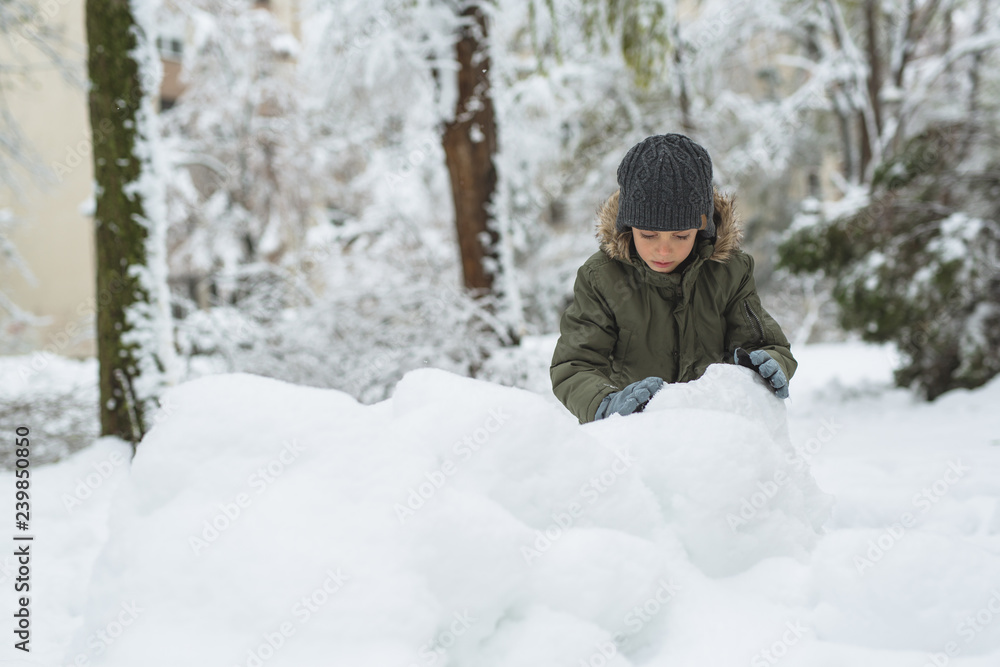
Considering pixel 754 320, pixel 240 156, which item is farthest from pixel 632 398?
pixel 240 156

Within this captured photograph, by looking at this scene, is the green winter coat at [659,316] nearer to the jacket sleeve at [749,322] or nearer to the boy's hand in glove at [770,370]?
the jacket sleeve at [749,322]

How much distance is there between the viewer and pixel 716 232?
2.12 meters

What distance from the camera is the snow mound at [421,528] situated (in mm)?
1265

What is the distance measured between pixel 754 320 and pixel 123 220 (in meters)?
3.58

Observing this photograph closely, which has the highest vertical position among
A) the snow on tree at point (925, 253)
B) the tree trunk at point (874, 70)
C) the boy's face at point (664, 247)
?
the tree trunk at point (874, 70)

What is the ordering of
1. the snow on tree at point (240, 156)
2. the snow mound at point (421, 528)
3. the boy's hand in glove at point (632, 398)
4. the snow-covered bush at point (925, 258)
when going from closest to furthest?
the snow mound at point (421, 528), the boy's hand in glove at point (632, 398), the snow-covered bush at point (925, 258), the snow on tree at point (240, 156)

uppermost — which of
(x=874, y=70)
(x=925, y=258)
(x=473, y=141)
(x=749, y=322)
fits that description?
(x=874, y=70)

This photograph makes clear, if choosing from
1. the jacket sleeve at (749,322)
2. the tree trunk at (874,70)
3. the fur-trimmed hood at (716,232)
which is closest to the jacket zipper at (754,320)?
the jacket sleeve at (749,322)

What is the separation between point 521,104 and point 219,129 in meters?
8.08

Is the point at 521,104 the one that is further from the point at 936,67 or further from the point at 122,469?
Answer: the point at 122,469

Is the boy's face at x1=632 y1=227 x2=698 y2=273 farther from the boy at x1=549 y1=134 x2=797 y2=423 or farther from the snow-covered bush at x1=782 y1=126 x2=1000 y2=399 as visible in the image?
the snow-covered bush at x1=782 y1=126 x2=1000 y2=399

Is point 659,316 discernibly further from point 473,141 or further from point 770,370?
point 473,141

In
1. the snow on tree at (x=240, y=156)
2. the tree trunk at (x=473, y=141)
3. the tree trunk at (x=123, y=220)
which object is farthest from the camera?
the snow on tree at (x=240, y=156)

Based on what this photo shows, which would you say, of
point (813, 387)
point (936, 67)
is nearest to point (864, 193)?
point (813, 387)
